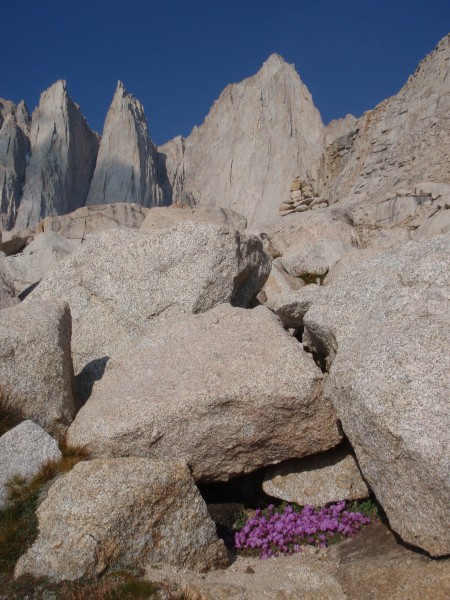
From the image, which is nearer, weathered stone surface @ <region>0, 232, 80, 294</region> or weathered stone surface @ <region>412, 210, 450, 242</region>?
weathered stone surface @ <region>412, 210, 450, 242</region>

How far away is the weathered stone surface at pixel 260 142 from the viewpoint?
8112 centimetres

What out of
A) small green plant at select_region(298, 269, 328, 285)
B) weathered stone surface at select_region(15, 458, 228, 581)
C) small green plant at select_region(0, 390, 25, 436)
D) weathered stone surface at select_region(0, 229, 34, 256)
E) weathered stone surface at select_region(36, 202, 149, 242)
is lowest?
weathered stone surface at select_region(15, 458, 228, 581)

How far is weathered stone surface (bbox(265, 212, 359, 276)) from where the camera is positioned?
1552 cm

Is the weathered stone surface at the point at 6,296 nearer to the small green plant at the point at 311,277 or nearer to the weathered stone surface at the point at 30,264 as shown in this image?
the weathered stone surface at the point at 30,264

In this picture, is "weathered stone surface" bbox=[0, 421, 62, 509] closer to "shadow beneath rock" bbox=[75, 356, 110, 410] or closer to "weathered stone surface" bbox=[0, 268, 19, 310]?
"shadow beneath rock" bbox=[75, 356, 110, 410]

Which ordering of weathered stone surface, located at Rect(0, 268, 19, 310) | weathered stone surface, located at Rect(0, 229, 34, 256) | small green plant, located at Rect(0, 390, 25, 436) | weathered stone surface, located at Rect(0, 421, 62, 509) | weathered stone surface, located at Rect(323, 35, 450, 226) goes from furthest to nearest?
1. weathered stone surface, located at Rect(323, 35, 450, 226)
2. weathered stone surface, located at Rect(0, 229, 34, 256)
3. weathered stone surface, located at Rect(0, 268, 19, 310)
4. small green plant, located at Rect(0, 390, 25, 436)
5. weathered stone surface, located at Rect(0, 421, 62, 509)

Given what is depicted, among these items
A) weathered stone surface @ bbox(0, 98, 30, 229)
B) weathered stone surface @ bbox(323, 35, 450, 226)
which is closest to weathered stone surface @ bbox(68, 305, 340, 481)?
weathered stone surface @ bbox(323, 35, 450, 226)

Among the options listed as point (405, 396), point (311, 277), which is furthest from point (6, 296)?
point (405, 396)

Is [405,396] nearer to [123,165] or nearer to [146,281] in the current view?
[146,281]

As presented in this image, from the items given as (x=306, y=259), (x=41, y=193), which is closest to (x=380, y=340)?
(x=306, y=259)

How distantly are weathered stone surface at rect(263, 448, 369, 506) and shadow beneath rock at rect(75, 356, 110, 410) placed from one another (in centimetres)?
321

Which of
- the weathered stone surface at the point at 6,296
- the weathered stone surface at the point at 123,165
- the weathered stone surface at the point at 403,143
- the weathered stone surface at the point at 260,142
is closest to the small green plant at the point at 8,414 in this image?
the weathered stone surface at the point at 6,296

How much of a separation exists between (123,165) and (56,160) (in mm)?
11467

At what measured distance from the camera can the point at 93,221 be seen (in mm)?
44812
